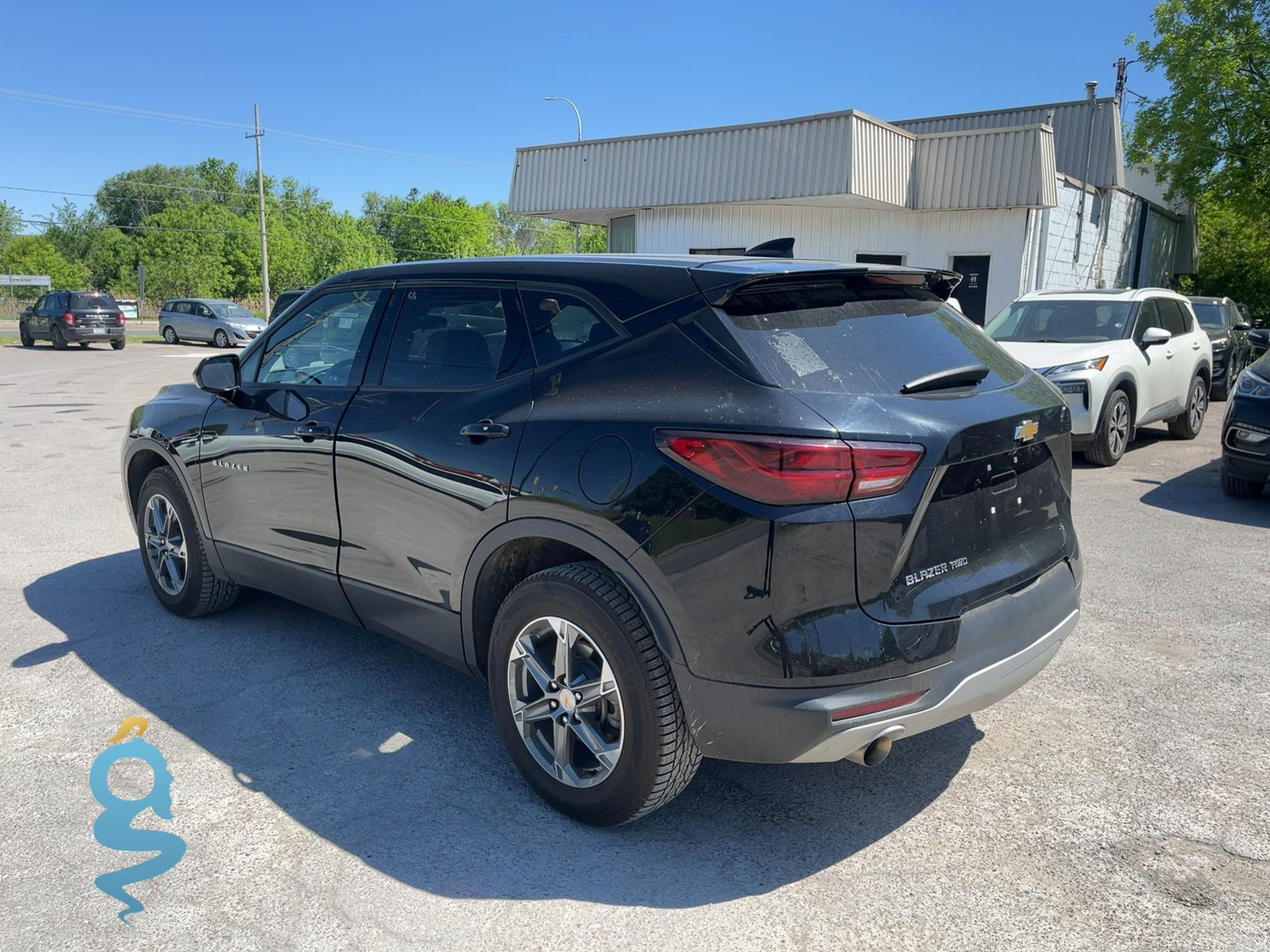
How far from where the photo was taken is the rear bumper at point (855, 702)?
8.84ft

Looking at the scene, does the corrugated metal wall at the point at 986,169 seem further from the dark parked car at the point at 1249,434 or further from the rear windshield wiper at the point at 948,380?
the rear windshield wiper at the point at 948,380

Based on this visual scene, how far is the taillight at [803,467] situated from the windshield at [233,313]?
3471 centimetres

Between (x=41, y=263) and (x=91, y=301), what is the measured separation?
56540 mm

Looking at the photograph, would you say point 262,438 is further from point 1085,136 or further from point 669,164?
point 1085,136

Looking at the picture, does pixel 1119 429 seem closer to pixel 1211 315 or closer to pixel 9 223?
pixel 1211 315

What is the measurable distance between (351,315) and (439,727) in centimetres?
174

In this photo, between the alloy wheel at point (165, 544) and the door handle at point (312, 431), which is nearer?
the door handle at point (312, 431)

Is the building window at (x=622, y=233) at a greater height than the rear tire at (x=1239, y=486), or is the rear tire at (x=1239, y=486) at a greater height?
the building window at (x=622, y=233)

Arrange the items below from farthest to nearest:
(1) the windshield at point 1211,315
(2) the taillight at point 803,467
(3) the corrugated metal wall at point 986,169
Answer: (3) the corrugated metal wall at point 986,169 < (1) the windshield at point 1211,315 < (2) the taillight at point 803,467

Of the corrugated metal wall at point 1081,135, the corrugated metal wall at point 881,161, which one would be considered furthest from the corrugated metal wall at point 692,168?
the corrugated metal wall at point 1081,135

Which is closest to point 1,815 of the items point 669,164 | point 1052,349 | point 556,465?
point 556,465

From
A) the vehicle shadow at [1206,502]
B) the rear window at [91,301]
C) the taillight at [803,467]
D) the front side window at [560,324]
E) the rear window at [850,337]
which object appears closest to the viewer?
the taillight at [803,467]

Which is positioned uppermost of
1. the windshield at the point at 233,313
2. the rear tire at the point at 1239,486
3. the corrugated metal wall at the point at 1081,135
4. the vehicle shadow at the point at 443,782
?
the corrugated metal wall at the point at 1081,135

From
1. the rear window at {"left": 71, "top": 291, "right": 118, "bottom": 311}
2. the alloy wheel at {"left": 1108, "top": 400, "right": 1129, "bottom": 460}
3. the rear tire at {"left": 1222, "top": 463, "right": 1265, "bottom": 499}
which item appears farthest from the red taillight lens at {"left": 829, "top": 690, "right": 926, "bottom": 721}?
the rear window at {"left": 71, "top": 291, "right": 118, "bottom": 311}
